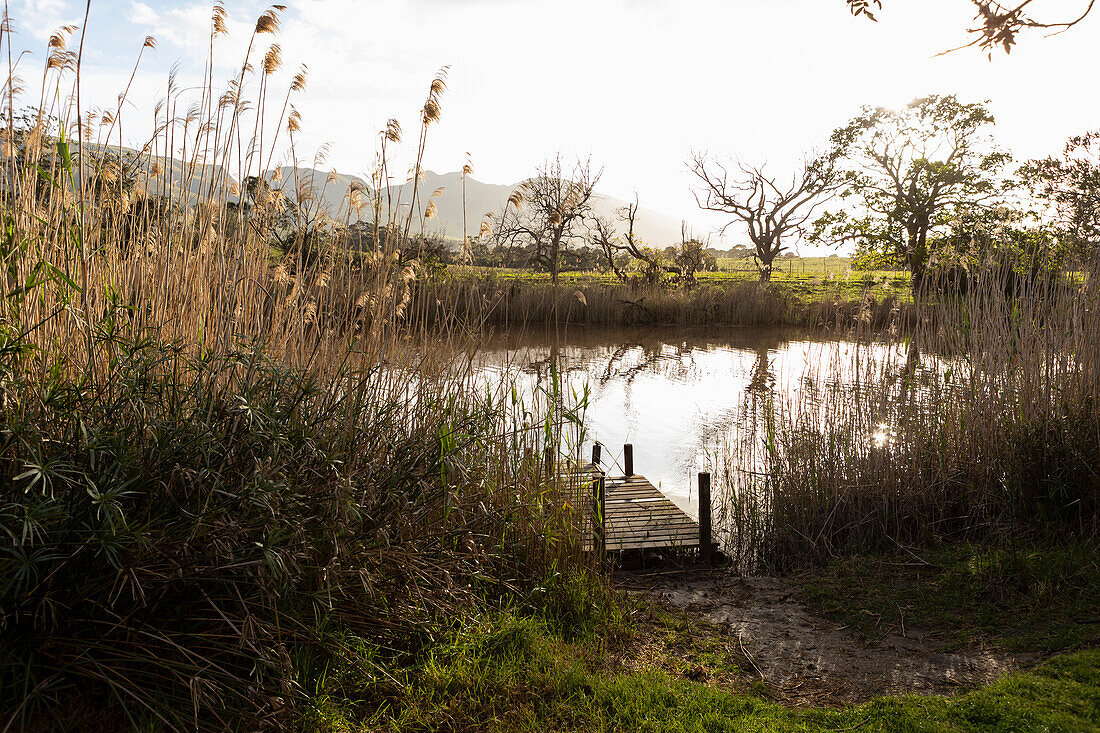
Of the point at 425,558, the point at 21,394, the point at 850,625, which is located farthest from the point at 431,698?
the point at 850,625

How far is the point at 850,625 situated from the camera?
3.69 metres

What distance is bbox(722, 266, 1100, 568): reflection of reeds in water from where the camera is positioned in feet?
14.0

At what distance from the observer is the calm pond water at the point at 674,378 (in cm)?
600

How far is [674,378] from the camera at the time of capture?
1261 centimetres

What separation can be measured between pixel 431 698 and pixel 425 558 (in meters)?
0.64

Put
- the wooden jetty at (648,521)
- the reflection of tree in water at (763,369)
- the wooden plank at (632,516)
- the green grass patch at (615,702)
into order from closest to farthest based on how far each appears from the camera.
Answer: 1. the green grass patch at (615,702)
2. the wooden plank at (632,516)
3. the wooden jetty at (648,521)
4. the reflection of tree in water at (763,369)

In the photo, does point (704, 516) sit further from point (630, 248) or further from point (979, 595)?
point (630, 248)

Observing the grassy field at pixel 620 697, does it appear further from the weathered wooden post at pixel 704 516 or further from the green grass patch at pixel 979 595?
the weathered wooden post at pixel 704 516

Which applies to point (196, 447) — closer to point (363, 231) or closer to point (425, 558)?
point (425, 558)

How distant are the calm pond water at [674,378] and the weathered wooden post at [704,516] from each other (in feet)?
2.12

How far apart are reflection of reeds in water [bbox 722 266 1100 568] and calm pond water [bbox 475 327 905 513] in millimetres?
390

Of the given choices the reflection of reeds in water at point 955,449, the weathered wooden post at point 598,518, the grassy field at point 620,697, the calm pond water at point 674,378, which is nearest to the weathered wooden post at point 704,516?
the reflection of reeds in water at point 955,449

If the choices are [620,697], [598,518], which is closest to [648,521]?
[598,518]

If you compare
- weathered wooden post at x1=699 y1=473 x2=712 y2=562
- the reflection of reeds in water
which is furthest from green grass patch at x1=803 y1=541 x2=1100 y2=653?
weathered wooden post at x1=699 y1=473 x2=712 y2=562
